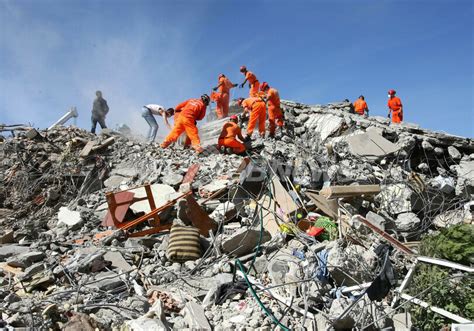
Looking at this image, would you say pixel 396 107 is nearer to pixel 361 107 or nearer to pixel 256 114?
pixel 361 107

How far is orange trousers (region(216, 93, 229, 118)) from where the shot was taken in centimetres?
1207

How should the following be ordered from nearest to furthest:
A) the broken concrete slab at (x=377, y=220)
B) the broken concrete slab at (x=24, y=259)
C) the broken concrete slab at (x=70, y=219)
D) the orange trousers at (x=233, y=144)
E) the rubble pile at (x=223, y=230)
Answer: the rubble pile at (x=223, y=230)
the broken concrete slab at (x=24, y=259)
the broken concrete slab at (x=377, y=220)
the broken concrete slab at (x=70, y=219)
the orange trousers at (x=233, y=144)

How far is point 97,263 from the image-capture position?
429cm

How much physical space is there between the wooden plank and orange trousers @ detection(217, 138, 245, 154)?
3017mm

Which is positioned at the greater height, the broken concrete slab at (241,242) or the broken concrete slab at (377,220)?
the broken concrete slab at (241,242)

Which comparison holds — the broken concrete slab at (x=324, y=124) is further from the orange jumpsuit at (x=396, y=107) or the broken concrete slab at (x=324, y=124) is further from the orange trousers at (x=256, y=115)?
the orange jumpsuit at (x=396, y=107)

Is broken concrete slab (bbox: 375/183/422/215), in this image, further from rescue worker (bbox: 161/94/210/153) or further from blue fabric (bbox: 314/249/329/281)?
rescue worker (bbox: 161/94/210/153)

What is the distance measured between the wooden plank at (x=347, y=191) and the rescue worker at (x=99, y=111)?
734 centimetres

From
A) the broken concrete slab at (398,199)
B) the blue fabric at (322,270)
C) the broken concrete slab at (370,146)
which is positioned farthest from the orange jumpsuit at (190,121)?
the blue fabric at (322,270)

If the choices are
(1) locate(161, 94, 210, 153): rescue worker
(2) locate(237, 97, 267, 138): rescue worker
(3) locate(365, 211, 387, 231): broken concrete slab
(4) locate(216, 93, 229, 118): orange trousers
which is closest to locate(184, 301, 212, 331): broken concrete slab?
(3) locate(365, 211, 387, 231): broken concrete slab

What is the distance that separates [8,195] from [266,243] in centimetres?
561

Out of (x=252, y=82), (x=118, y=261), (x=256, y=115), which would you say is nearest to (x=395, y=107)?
(x=252, y=82)

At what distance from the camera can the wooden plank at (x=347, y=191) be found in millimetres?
5438

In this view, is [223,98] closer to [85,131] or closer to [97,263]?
[85,131]
